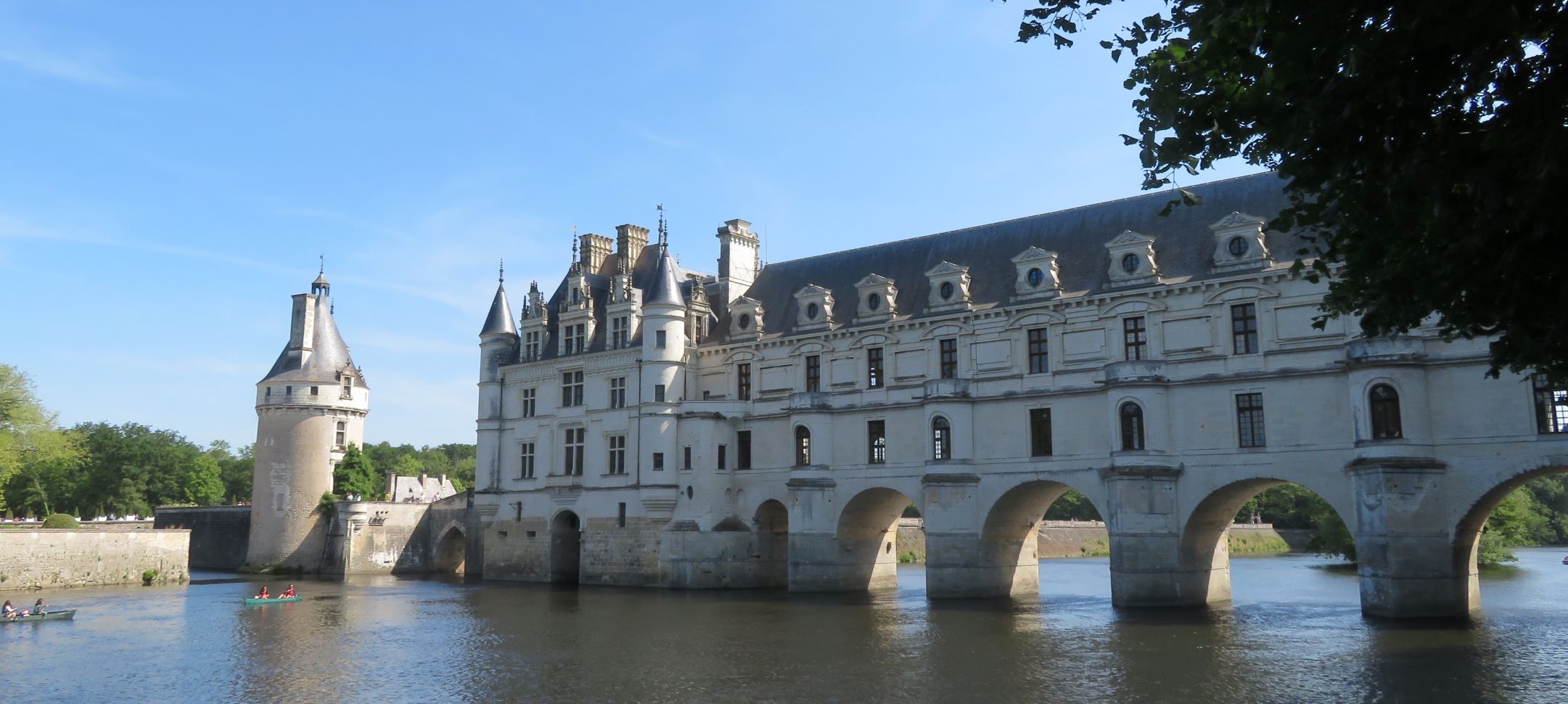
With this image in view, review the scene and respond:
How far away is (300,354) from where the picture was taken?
61969 millimetres

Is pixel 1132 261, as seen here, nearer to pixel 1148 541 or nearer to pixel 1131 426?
pixel 1131 426

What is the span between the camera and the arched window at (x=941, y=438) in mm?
37188

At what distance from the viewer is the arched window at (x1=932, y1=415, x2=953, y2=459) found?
37188mm

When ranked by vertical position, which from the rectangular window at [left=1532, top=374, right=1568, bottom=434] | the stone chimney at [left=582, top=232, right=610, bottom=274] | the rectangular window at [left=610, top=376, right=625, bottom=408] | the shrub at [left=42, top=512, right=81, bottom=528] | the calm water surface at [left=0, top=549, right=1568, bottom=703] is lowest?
the calm water surface at [left=0, top=549, right=1568, bottom=703]

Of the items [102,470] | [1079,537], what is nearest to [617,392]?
[1079,537]

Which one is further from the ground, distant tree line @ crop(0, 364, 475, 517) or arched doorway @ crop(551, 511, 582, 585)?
distant tree line @ crop(0, 364, 475, 517)

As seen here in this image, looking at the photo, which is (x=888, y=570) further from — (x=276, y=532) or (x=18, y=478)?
(x=18, y=478)

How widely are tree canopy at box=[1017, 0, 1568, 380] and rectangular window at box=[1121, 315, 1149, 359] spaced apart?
76.5ft

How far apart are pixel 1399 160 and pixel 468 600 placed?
35890mm

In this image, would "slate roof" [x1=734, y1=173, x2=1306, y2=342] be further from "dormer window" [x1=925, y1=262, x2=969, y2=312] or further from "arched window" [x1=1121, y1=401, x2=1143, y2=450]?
"arched window" [x1=1121, y1=401, x2=1143, y2=450]

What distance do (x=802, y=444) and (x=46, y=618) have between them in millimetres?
24160

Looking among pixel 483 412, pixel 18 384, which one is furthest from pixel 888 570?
pixel 18 384

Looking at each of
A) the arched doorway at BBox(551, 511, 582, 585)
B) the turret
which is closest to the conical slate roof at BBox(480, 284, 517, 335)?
the turret

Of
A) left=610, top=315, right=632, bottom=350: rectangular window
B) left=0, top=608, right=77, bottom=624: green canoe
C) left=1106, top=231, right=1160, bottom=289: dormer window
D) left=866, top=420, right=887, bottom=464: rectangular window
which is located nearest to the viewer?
left=0, top=608, right=77, bottom=624: green canoe
